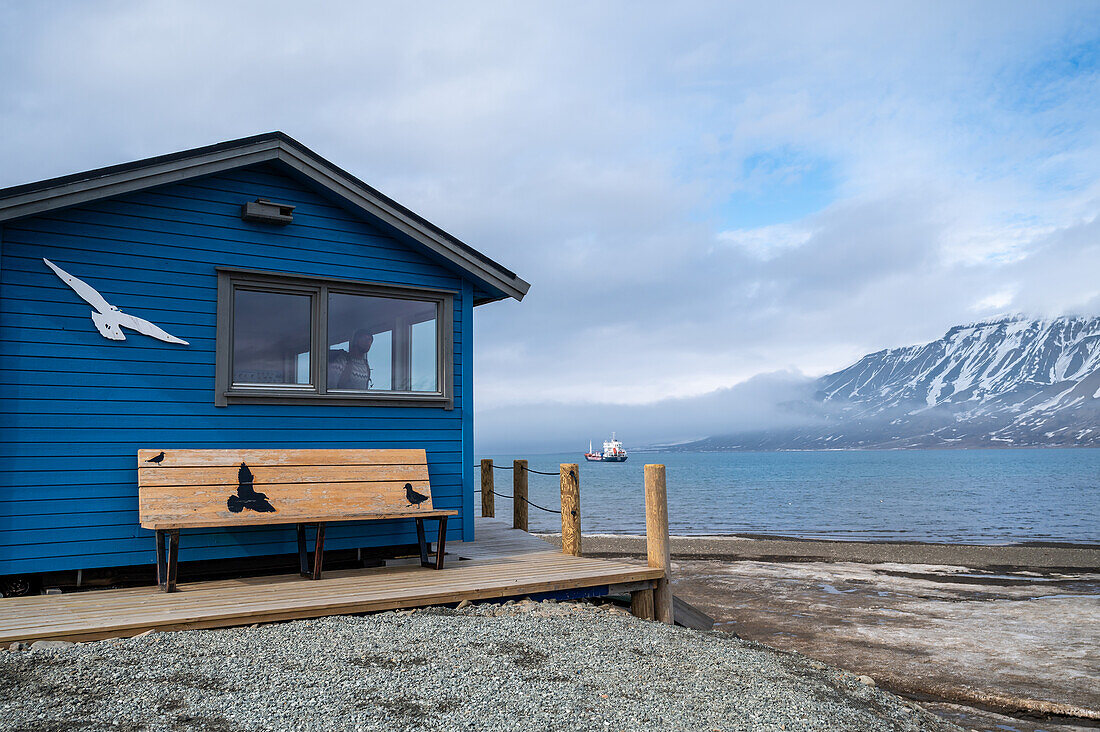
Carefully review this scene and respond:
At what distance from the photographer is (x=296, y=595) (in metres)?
6.14

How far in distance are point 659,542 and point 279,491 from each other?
3.58m

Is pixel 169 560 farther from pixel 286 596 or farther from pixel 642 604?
pixel 642 604

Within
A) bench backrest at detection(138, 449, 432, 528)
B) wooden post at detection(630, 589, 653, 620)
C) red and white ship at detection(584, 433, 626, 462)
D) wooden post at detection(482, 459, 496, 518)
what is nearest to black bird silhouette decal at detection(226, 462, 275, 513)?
bench backrest at detection(138, 449, 432, 528)

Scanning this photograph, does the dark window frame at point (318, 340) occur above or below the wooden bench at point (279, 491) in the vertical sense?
above

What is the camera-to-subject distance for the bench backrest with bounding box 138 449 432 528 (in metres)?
6.77

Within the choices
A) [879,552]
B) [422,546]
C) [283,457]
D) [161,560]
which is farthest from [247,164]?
[879,552]

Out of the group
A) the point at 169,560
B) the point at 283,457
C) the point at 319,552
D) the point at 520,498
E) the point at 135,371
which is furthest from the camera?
the point at 520,498

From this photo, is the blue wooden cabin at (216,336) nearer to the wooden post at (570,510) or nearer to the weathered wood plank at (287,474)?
the weathered wood plank at (287,474)

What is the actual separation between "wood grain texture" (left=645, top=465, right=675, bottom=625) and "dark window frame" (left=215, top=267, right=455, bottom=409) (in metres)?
2.61

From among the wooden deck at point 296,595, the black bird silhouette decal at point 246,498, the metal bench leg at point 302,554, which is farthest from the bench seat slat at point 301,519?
the wooden deck at point 296,595

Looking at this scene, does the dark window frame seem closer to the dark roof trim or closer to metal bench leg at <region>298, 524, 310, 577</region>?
the dark roof trim

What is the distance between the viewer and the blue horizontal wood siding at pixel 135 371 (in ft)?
22.0

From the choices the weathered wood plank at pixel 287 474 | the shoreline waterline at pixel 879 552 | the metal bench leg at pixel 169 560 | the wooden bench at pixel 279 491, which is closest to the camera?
the metal bench leg at pixel 169 560

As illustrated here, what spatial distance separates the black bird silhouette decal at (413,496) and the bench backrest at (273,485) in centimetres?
1
